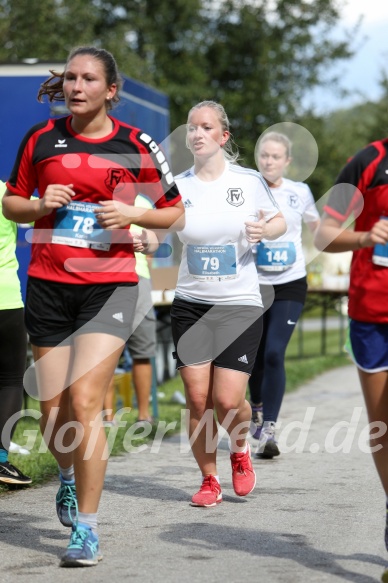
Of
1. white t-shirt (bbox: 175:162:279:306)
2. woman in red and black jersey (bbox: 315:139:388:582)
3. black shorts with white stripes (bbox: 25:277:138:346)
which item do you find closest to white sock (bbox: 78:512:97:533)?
black shorts with white stripes (bbox: 25:277:138:346)

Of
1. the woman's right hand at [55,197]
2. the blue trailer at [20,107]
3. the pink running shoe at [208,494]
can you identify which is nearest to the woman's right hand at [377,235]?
the woman's right hand at [55,197]

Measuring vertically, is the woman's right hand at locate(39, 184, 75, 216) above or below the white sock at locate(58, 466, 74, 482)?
above

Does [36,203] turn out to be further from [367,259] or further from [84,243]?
[367,259]

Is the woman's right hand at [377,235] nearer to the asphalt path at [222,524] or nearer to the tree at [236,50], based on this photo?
the asphalt path at [222,524]

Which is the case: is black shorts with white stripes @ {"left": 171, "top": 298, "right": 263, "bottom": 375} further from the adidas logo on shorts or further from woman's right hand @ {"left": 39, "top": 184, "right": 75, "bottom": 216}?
woman's right hand @ {"left": 39, "top": 184, "right": 75, "bottom": 216}

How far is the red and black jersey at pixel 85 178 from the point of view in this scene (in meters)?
4.97

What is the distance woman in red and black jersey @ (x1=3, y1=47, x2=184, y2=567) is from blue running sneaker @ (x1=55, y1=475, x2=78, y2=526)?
0.37 meters

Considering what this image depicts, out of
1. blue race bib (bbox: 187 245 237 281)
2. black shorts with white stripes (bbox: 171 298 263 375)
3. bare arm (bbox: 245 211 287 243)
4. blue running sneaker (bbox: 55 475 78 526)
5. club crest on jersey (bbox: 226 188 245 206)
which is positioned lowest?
blue running sneaker (bbox: 55 475 78 526)

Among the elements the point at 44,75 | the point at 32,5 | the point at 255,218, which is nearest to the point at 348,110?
the point at 32,5

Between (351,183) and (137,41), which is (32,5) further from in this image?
(351,183)

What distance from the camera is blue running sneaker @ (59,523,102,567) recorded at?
16.2 ft

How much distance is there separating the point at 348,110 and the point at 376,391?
56438 millimetres

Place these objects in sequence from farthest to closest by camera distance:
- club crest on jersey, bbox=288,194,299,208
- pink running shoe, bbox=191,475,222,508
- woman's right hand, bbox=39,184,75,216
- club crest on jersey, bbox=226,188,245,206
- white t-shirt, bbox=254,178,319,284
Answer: club crest on jersey, bbox=288,194,299,208 → white t-shirt, bbox=254,178,319,284 → club crest on jersey, bbox=226,188,245,206 → pink running shoe, bbox=191,475,222,508 → woman's right hand, bbox=39,184,75,216

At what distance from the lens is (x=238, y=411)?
662cm
